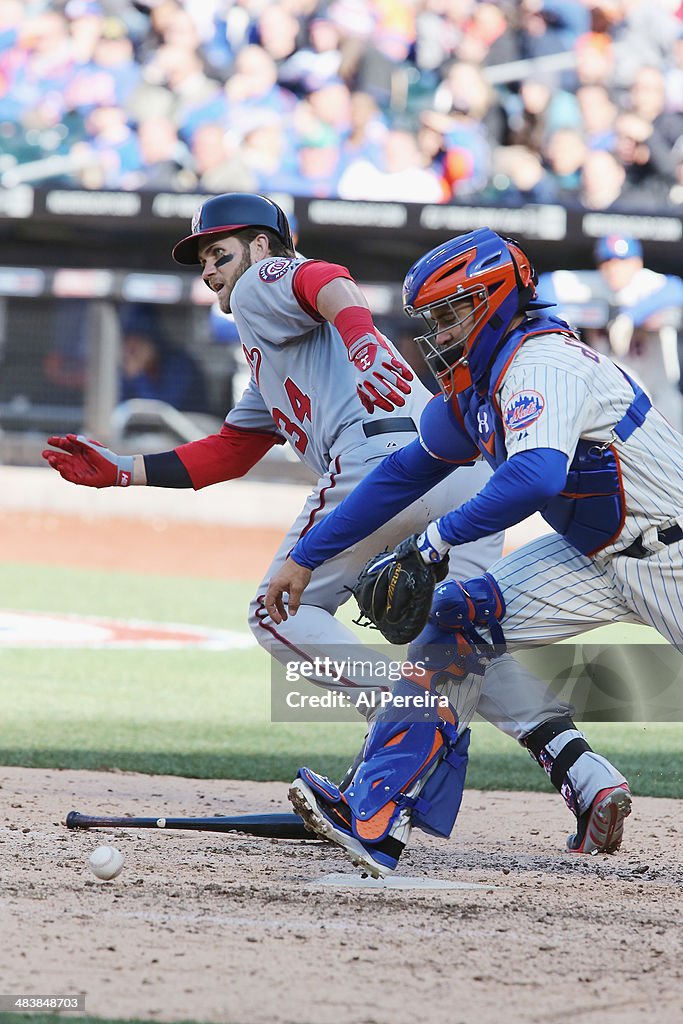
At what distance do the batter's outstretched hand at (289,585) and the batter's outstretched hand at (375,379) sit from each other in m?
0.48

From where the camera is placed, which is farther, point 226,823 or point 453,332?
point 226,823

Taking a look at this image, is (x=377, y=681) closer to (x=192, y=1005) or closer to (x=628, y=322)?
(x=192, y=1005)

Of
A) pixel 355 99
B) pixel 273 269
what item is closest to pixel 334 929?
pixel 273 269

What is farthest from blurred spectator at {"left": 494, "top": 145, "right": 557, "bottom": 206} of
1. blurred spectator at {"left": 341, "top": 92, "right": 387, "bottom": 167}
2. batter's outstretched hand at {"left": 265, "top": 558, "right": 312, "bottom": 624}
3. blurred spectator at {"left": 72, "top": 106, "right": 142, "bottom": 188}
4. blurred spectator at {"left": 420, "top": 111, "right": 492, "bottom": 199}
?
batter's outstretched hand at {"left": 265, "top": 558, "right": 312, "bottom": 624}

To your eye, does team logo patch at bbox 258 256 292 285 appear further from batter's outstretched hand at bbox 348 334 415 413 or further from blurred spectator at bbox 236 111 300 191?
blurred spectator at bbox 236 111 300 191

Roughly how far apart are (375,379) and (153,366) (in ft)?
33.1

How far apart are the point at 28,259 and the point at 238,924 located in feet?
39.0

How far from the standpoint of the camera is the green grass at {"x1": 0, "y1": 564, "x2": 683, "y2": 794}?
532 centimetres

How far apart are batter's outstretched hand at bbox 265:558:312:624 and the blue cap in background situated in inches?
352

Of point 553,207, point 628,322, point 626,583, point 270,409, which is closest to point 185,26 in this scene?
point 553,207

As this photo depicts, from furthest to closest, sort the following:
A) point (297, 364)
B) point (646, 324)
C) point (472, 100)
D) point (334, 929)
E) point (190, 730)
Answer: point (472, 100) → point (646, 324) → point (190, 730) → point (297, 364) → point (334, 929)

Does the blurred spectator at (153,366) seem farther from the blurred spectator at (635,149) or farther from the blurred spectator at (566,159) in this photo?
the blurred spectator at (635,149)

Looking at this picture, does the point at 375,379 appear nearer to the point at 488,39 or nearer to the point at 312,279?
the point at 312,279

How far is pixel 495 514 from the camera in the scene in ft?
10.5
